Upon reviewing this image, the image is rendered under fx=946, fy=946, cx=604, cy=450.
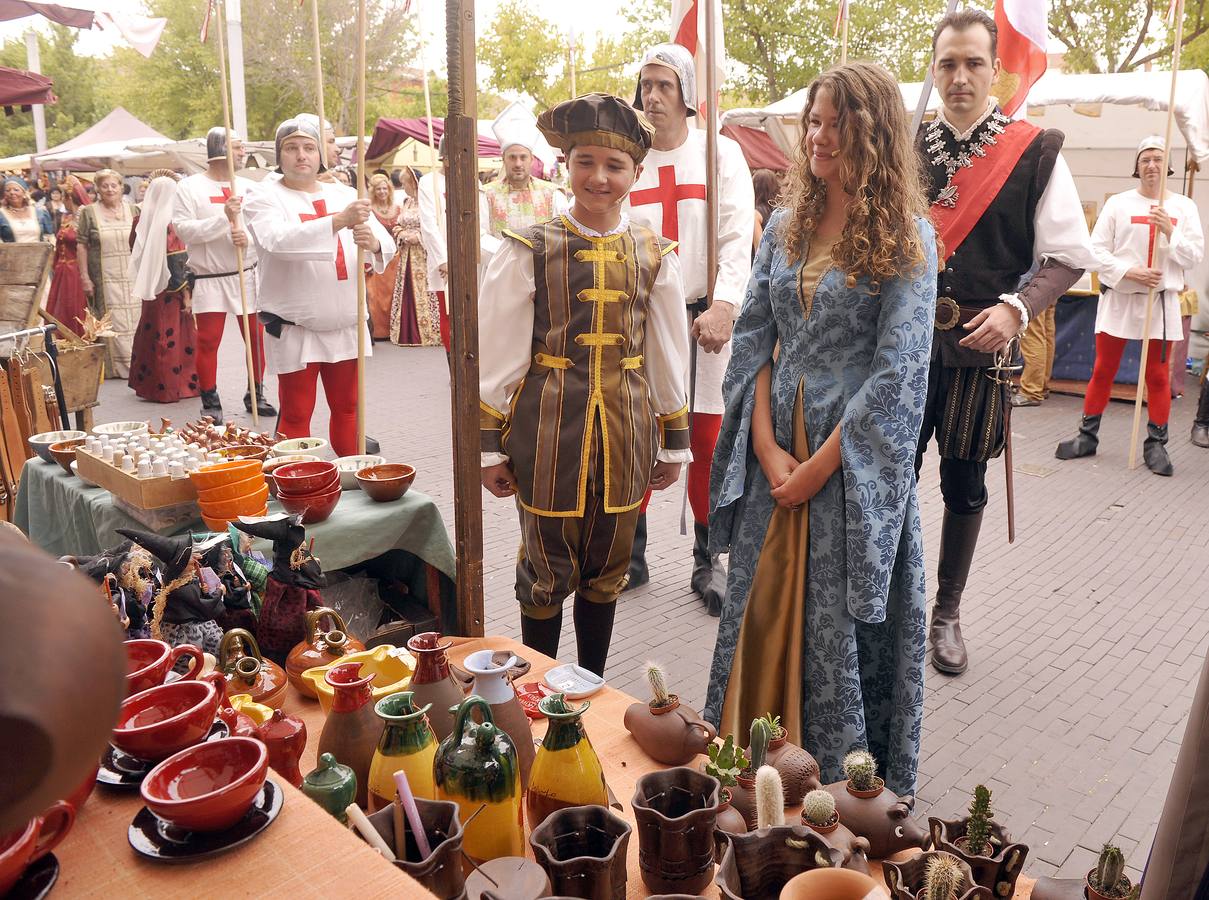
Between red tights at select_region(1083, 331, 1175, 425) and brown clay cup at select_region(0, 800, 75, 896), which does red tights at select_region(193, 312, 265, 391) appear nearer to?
red tights at select_region(1083, 331, 1175, 425)

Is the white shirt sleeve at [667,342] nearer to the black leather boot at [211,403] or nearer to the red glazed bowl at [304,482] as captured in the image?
the red glazed bowl at [304,482]

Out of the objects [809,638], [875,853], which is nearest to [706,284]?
[809,638]

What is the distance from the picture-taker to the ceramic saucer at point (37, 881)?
44.8 inches

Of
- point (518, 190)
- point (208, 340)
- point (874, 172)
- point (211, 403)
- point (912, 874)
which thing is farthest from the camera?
point (211, 403)

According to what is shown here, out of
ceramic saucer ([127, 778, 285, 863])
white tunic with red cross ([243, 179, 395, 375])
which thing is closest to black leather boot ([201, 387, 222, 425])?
white tunic with red cross ([243, 179, 395, 375])

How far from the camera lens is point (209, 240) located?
22.2 ft

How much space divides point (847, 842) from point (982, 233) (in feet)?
8.11

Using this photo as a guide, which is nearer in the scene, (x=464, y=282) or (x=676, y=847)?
(x=676, y=847)

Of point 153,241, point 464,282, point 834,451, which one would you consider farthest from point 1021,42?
point 153,241

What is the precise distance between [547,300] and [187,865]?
180cm

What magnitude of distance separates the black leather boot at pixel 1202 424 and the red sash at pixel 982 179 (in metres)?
5.16

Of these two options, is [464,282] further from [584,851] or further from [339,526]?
[584,851]

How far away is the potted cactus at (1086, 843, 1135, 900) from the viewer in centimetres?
139

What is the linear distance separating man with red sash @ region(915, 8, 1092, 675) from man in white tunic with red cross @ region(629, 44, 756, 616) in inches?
31.7
